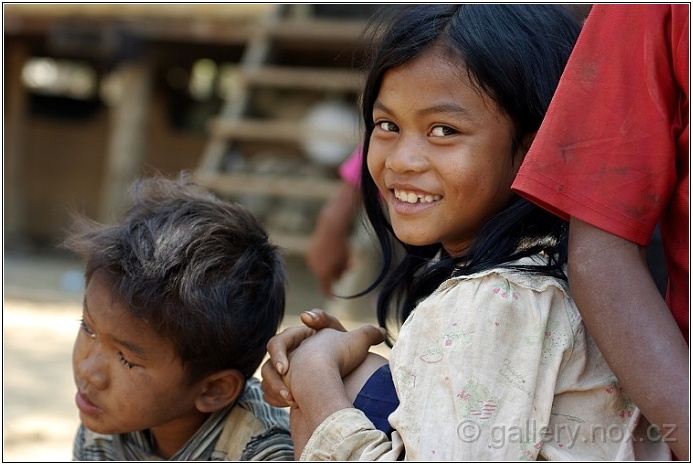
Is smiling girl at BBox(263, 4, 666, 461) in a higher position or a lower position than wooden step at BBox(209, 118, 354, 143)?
higher

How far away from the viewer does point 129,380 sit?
6.90 ft

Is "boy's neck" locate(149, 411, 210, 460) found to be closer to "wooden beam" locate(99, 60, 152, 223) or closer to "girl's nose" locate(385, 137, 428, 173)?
"girl's nose" locate(385, 137, 428, 173)

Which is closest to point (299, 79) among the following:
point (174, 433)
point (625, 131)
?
point (174, 433)

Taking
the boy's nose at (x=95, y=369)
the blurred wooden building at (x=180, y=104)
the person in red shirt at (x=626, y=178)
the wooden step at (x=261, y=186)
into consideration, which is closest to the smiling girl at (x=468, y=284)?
the person in red shirt at (x=626, y=178)

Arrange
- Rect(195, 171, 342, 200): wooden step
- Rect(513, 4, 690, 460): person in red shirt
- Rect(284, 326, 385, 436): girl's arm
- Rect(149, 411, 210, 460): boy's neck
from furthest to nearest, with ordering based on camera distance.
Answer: Rect(195, 171, 342, 200): wooden step, Rect(149, 411, 210, 460): boy's neck, Rect(284, 326, 385, 436): girl's arm, Rect(513, 4, 690, 460): person in red shirt

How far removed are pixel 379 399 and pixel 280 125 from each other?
19.4 feet

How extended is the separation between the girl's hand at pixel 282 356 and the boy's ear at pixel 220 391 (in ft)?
1.04

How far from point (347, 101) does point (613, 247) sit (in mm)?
7145

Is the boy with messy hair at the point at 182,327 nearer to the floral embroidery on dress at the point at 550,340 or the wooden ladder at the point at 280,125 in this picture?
the floral embroidery on dress at the point at 550,340

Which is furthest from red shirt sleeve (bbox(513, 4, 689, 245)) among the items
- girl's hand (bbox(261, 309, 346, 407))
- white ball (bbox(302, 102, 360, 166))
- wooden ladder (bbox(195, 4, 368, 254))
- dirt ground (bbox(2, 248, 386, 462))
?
white ball (bbox(302, 102, 360, 166))

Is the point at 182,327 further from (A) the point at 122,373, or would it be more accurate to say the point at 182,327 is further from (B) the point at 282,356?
(B) the point at 282,356

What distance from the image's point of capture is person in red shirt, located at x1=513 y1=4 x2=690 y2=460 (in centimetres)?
139

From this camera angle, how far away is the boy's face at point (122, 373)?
2105 mm

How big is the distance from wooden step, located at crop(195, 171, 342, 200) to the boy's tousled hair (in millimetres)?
4840
